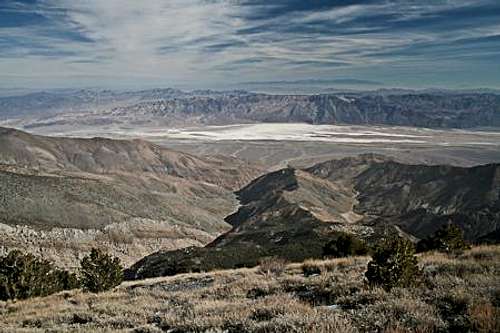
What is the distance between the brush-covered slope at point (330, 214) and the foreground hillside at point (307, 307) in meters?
41.1

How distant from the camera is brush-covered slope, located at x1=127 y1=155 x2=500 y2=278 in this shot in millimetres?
73062

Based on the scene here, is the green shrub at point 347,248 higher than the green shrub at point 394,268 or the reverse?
the reverse

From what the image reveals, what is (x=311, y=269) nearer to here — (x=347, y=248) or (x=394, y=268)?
(x=394, y=268)

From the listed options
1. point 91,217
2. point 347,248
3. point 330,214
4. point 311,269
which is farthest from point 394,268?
point 330,214

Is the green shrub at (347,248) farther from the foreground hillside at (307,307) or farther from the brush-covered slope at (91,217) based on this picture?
the brush-covered slope at (91,217)

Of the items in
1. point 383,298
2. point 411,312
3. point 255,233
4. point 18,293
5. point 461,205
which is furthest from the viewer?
point 461,205

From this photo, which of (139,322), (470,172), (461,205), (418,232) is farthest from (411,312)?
(470,172)

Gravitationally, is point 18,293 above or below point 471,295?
below

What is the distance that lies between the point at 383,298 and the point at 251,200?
571ft

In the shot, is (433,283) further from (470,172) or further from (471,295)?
(470,172)

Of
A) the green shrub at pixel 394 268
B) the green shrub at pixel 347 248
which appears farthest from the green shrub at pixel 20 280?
the green shrub at pixel 394 268

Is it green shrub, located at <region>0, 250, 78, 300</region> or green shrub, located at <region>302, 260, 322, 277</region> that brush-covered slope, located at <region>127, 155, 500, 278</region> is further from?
green shrub, located at <region>302, 260, 322, 277</region>

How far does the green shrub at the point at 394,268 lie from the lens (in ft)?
43.5

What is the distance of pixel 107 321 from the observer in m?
12.8
